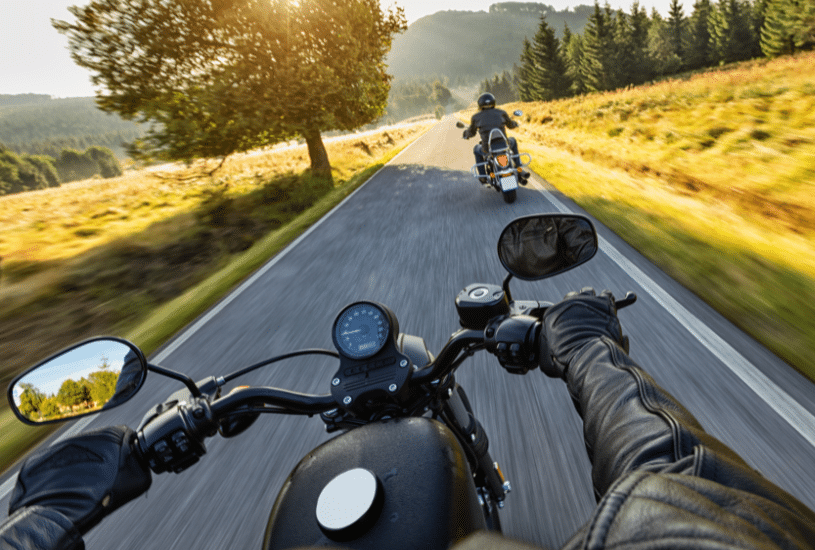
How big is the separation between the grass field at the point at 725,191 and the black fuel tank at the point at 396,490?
297 cm

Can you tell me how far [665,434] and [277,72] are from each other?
555 inches

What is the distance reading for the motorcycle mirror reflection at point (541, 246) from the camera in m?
1.48

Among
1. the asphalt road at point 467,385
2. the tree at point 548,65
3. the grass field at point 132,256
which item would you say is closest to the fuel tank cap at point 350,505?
the asphalt road at point 467,385

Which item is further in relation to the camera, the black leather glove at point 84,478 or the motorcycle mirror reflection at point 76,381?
the motorcycle mirror reflection at point 76,381

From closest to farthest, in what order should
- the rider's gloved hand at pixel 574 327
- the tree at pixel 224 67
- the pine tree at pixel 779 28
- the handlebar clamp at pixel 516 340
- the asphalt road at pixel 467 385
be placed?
the rider's gloved hand at pixel 574 327
the handlebar clamp at pixel 516 340
the asphalt road at pixel 467 385
the tree at pixel 224 67
the pine tree at pixel 779 28

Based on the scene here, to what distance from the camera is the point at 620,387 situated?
97 cm

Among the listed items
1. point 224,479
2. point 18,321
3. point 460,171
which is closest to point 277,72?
point 460,171

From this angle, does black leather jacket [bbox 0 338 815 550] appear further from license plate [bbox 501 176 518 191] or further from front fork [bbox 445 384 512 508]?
license plate [bbox 501 176 518 191]

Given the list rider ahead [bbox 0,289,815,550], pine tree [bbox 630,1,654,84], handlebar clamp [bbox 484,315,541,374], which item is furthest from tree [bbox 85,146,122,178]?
handlebar clamp [bbox 484,315,541,374]

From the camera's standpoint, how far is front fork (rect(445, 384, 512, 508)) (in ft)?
4.94

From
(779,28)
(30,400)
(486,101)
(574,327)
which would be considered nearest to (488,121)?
(486,101)

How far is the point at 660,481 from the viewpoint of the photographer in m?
0.47

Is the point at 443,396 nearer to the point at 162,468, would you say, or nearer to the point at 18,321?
the point at 162,468

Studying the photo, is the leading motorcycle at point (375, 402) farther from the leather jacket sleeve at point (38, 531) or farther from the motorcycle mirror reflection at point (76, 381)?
the leather jacket sleeve at point (38, 531)
